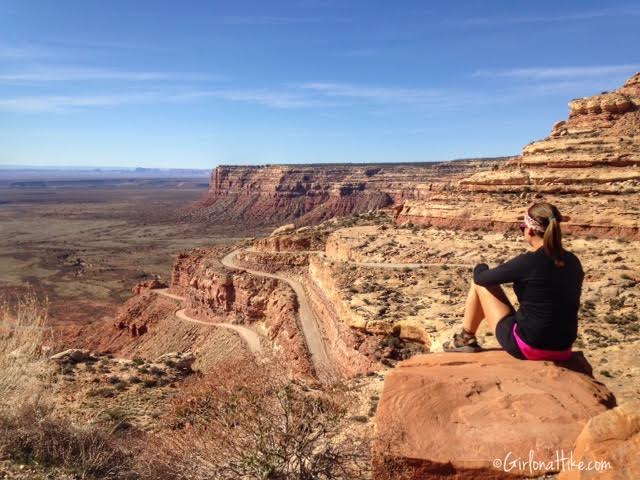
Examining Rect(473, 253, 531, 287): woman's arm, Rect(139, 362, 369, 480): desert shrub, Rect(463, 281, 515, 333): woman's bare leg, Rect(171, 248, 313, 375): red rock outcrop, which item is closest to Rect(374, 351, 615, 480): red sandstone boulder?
Rect(463, 281, 515, 333): woman's bare leg

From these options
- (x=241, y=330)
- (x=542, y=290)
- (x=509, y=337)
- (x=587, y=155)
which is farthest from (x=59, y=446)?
(x=587, y=155)

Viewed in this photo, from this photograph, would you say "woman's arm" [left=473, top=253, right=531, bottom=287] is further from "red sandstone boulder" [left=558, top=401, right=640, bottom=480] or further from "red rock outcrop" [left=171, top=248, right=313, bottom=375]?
"red rock outcrop" [left=171, top=248, right=313, bottom=375]

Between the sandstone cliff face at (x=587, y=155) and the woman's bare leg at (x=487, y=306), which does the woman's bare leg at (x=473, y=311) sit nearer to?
the woman's bare leg at (x=487, y=306)

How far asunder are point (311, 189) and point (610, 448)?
14613 centimetres

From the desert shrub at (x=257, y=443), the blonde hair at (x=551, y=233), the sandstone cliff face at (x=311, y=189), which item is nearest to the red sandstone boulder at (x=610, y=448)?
the blonde hair at (x=551, y=233)

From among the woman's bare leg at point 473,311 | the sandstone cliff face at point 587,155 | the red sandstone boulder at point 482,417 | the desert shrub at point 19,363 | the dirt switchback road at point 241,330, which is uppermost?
the sandstone cliff face at point 587,155

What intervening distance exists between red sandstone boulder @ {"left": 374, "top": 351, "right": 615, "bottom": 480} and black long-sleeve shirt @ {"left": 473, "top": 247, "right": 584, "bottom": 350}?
47 centimetres

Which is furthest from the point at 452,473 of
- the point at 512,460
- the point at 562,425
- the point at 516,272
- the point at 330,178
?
the point at 330,178

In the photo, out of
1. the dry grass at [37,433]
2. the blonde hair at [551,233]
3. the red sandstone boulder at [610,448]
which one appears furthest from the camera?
the dry grass at [37,433]

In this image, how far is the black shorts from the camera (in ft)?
24.6

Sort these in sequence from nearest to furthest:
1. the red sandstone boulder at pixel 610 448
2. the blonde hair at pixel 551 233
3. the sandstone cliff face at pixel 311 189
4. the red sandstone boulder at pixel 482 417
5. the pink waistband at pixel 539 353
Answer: the red sandstone boulder at pixel 610 448 → the red sandstone boulder at pixel 482 417 → the blonde hair at pixel 551 233 → the pink waistband at pixel 539 353 → the sandstone cliff face at pixel 311 189

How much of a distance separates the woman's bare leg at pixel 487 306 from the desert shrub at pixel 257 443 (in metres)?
2.72

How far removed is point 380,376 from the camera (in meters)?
13.9

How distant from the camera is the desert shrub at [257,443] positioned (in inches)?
270
